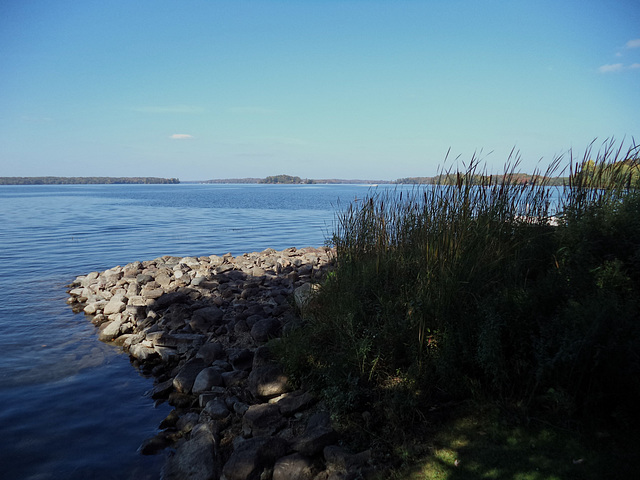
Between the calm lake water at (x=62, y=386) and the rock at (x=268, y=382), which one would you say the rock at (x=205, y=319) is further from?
the rock at (x=268, y=382)

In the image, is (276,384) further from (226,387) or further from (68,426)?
(68,426)

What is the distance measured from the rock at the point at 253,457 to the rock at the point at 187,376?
90.4 inches

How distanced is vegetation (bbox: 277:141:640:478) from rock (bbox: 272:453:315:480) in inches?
23.2

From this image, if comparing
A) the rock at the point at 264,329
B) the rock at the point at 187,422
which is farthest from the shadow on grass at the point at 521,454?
the rock at the point at 264,329

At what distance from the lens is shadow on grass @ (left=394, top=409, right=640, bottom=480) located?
3.86m

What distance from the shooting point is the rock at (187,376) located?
706 centimetres

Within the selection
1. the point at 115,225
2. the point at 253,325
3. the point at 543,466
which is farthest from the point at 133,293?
the point at 115,225

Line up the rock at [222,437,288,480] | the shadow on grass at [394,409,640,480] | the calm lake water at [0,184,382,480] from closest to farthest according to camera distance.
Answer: the shadow on grass at [394,409,640,480], the rock at [222,437,288,480], the calm lake water at [0,184,382,480]

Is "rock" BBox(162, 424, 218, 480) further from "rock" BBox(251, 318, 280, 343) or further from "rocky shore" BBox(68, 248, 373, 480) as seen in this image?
"rock" BBox(251, 318, 280, 343)

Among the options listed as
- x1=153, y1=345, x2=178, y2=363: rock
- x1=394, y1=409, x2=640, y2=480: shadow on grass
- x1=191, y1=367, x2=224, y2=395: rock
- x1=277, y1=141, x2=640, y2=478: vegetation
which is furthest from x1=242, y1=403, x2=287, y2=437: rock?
x1=153, y1=345, x2=178, y2=363: rock

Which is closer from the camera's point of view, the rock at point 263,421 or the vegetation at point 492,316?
the vegetation at point 492,316

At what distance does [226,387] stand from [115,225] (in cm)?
2761

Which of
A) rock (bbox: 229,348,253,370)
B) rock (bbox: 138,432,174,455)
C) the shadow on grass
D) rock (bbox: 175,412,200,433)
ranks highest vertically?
the shadow on grass

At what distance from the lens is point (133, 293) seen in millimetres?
11930
